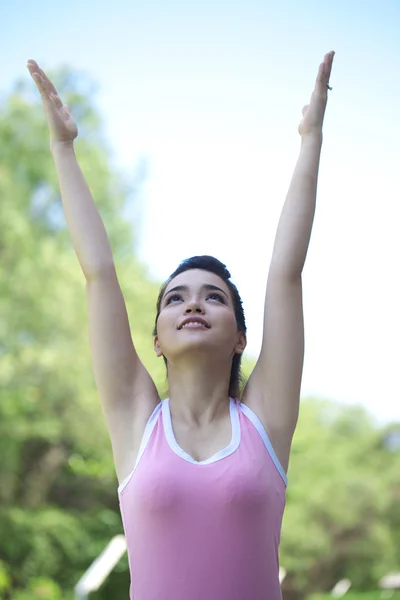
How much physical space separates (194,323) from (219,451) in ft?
0.60

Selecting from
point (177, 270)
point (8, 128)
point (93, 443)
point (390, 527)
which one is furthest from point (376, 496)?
point (177, 270)

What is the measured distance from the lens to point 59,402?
24.7 ft

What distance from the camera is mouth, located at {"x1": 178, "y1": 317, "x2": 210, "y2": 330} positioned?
3.70 ft

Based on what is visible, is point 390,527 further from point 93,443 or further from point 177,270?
point 177,270

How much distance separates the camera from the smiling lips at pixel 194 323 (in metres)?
1.13

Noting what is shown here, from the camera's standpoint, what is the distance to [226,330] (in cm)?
115

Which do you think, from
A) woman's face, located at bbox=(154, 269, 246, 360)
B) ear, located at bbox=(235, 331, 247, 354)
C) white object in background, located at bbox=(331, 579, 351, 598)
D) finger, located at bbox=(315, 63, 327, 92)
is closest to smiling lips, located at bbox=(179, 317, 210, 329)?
woman's face, located at bbox=(154, 269, 246, 360)

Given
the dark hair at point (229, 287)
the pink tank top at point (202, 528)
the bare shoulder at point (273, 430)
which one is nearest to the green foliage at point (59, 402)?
the dark hair at point (229, 287)

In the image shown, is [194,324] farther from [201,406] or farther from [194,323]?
[201,406]

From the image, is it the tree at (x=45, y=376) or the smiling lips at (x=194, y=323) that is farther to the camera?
the tree at (x=45, y=376)

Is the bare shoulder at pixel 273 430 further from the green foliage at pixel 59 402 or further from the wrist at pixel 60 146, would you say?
the green foliage at pixel 59 402

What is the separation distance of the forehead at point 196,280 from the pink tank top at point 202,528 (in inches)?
10.5

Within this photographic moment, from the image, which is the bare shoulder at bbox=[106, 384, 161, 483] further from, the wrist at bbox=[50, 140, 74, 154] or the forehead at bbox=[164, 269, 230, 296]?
the wrist at bbox=[50, 140, 74, 154]

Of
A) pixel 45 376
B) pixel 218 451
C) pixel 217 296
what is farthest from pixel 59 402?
pixel 218 451
